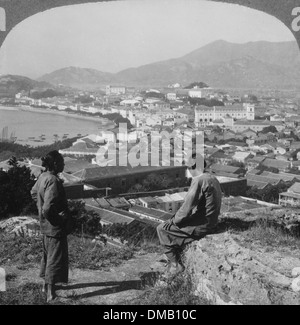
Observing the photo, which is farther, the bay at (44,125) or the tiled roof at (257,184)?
the tiled roof at (257,184)

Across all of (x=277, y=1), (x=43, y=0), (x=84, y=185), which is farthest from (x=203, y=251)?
(x=84, y=185)

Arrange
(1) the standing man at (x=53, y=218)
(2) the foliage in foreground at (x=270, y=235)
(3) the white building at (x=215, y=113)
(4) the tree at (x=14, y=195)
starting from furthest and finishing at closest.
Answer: (3) the white building at (x=215, y=113), (4) the tree at (x=14, y=195), (2) the foliage in foreground at (x=270, y=235), (1) the standing man at (x=53, y=218)

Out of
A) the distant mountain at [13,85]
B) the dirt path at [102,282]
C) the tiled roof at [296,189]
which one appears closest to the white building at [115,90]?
the distant mountain at [13,85]

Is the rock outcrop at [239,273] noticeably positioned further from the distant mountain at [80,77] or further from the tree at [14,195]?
the distant mountain at [80,77]

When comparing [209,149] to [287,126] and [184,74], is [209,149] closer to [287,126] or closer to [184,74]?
[287,126]

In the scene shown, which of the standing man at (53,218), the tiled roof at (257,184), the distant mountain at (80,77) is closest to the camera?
the standing man at (53,218)

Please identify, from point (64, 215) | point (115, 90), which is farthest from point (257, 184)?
point (64, 215)
